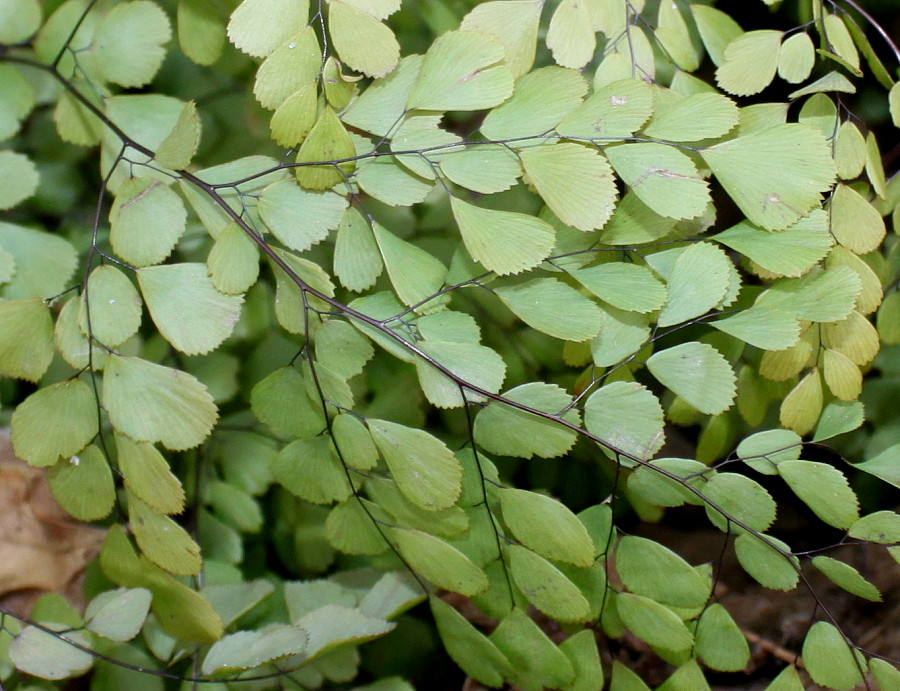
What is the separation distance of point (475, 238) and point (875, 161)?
38 cm

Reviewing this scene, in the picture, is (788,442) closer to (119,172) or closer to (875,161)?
(875,161)

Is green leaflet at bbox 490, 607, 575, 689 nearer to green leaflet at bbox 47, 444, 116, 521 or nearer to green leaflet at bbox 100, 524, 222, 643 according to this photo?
green leaflet at bbox 100, 524, 222, 643

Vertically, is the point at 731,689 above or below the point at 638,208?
below

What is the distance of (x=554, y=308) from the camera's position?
0.57 metres

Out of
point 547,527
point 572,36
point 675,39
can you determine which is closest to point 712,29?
point 675,39

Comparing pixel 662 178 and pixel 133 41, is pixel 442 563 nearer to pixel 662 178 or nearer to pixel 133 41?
pixel 662 178

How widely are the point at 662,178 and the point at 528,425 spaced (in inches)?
8.5

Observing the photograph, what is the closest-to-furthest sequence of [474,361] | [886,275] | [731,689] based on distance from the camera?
[474,361]
[886,275]
[731,689]

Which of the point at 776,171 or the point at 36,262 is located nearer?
the point at 776,171

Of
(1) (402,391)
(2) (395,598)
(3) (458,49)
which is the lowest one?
(2) (395,598)

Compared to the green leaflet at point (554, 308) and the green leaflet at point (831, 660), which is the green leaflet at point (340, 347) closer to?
the green leaflet at point (554, 308)

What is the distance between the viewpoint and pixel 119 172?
0.76 metres

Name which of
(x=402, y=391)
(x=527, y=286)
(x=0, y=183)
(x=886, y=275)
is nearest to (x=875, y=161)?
(x=886, y=275)

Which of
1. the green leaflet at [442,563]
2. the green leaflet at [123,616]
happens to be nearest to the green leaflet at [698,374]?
the green leaflet at [442,563]
